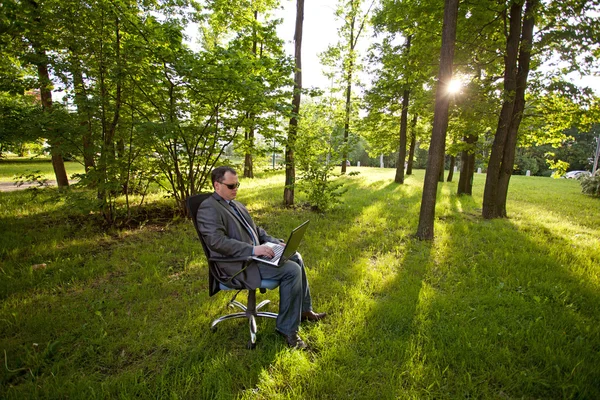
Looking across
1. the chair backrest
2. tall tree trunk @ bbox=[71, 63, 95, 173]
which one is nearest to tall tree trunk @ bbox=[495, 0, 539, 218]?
the chair backrest

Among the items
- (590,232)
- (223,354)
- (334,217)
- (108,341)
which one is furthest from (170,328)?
(590,232)

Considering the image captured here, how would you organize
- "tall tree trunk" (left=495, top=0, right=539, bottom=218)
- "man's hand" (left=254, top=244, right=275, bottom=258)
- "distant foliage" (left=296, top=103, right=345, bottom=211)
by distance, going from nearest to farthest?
"man's hand" (left=254, top=244, right=275, bottom=258)
"tall tree trunk" (left=495, top=0, right=539, bottom=218)
"distant foliage" (left=296, top=103, right=345, bottom=211)

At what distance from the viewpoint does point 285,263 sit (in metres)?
2.73

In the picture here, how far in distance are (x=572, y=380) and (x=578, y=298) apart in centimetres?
184

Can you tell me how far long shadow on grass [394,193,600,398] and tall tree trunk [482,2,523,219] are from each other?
2.51 metres

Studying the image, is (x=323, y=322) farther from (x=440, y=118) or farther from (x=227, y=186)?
(x=440, y=118)

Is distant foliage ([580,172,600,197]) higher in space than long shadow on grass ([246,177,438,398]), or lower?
higher

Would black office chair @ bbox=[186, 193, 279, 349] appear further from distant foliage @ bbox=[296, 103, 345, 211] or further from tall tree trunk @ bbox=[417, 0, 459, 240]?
distant foliage @ bbox=[296, 103, 345, 211]

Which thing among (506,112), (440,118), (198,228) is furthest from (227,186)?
(506,112)

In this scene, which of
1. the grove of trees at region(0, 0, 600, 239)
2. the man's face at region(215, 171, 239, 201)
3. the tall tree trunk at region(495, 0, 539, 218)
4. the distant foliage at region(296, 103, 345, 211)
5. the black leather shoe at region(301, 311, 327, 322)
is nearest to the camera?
the man's face at region(215, 171, 239, 201)

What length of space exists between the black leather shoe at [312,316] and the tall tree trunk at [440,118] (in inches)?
138

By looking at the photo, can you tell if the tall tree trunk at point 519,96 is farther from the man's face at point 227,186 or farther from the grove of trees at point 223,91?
the man's face at point 227,186

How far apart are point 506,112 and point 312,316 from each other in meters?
7.28

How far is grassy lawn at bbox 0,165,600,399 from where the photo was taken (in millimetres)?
2238
